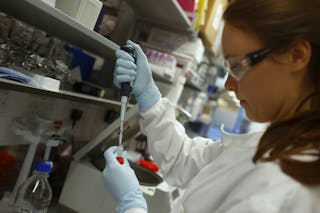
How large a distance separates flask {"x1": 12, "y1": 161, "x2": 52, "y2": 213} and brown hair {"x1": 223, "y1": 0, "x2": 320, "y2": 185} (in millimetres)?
952

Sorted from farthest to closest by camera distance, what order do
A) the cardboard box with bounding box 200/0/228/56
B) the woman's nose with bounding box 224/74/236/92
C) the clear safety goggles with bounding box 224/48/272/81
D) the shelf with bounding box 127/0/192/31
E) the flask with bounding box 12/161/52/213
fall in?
1. the cardboard box with bounding box 200/0/228/56
2. the shelf with bounding box 127/0/192/31
3. the flask with bounding box 12/161/52/213
4. the woman's nose with bounding box 224/74/236/92
5. the clear safety goggles with bounding box 224/48/272/81

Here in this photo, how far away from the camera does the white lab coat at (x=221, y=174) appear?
685 mm

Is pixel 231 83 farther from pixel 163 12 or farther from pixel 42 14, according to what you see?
pixel 163 12

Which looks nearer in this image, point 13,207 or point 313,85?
point 313,85

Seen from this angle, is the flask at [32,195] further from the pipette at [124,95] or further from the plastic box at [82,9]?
the plastic box at [82,9]

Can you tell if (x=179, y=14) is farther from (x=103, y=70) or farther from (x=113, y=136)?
(x=113, y=136)

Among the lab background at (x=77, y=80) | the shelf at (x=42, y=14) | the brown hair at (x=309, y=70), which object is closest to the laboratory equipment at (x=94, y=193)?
the lab background at (x=77, y=80)

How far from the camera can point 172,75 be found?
5.99 ft

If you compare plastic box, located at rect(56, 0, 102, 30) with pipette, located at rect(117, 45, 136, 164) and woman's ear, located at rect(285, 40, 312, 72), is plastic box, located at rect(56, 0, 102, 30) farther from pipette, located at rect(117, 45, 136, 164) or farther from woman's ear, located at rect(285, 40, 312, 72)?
woman's ear, located at rect(285, 40, 312, 72)

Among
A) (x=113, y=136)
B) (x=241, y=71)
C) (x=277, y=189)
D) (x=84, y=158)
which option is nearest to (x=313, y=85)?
(x=241, y=71)

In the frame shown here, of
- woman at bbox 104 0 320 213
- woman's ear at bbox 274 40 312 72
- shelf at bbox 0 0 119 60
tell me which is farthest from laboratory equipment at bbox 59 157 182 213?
woman's ear at bbox 274 40 312 72

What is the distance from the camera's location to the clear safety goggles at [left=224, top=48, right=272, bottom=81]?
0.79m

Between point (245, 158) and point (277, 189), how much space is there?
18 cm

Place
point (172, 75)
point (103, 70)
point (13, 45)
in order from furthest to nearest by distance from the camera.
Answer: point (103, 70)
point (172, 75)
point (13, 45)
